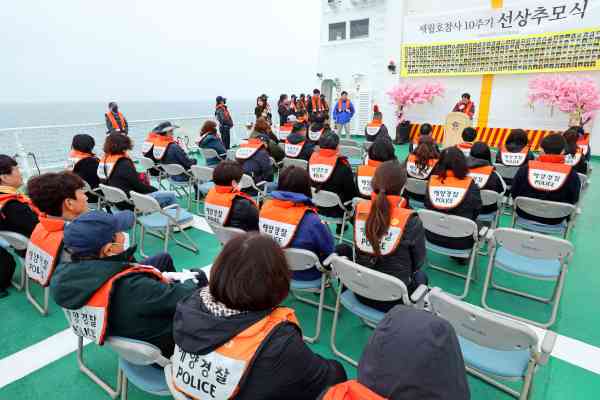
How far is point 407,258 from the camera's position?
7.12 ft

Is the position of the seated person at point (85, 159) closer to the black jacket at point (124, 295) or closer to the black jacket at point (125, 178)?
the black jacket at point (125, 178)

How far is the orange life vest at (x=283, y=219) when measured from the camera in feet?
7.61

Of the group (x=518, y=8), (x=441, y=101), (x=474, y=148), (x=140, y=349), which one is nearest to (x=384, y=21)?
(x=441, y=101)

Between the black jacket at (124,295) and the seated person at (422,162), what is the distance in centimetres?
315

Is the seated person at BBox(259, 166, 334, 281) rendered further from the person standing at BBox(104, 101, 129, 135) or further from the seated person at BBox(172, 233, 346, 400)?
the person standing at BBox(104, 101, 129, 135)

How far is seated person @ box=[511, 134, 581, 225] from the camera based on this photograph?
11.1 feet

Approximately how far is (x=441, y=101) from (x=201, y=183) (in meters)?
8.21

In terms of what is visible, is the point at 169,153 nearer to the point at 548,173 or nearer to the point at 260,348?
the point at 260,348

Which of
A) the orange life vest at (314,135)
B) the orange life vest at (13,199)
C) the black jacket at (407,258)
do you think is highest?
the orange life vest at (314,135)

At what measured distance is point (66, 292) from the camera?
1.44 meters

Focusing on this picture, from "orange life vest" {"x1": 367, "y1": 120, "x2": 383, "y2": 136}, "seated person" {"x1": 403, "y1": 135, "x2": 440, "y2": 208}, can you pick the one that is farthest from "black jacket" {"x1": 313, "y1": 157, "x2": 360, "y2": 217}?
"orange life vest" {"x1": 367, "y1": 120, "x2": 383, "y2": 136}

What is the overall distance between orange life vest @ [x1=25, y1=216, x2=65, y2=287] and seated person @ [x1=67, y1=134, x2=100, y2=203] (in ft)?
7.07

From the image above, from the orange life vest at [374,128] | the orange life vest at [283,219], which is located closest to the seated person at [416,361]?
the orange life vest at [283,219]

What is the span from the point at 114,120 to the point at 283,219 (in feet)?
20.5
